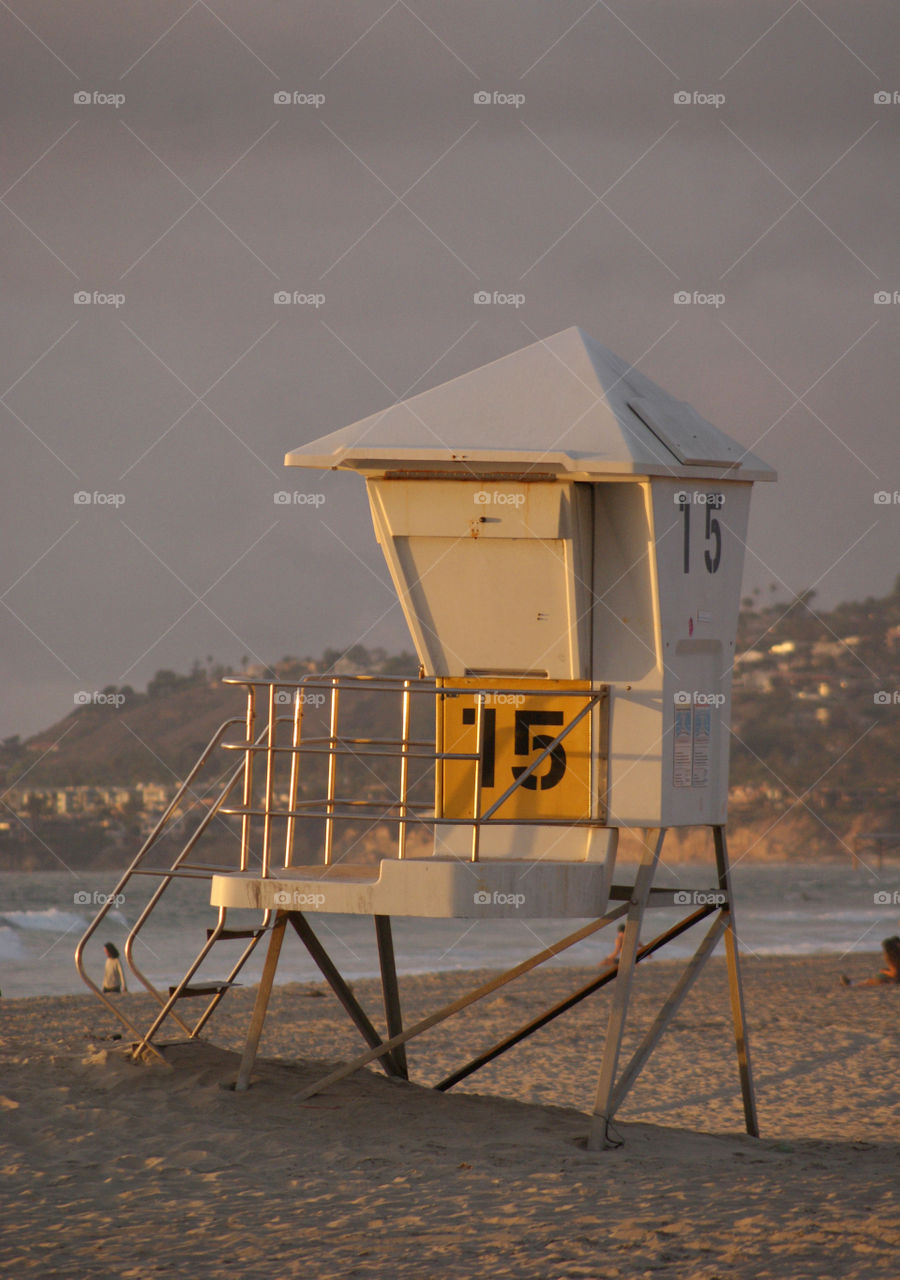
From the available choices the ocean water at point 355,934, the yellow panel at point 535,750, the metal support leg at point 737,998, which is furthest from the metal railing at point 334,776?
the ocean water at point 355,934

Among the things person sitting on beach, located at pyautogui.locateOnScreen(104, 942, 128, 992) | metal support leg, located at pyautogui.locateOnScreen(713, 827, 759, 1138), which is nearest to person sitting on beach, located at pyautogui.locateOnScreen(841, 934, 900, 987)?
person sitting on beach, located at pyautogui.locateOnScreen(104, 942, 128, 992)

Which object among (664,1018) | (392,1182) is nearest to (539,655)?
(664,1018)

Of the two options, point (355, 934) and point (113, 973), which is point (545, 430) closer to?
point (113, 973)

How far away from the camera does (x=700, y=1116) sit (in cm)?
1333

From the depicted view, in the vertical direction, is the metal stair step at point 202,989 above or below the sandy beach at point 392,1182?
above

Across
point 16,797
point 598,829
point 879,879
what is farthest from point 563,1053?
point 16,797

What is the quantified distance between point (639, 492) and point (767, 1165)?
164 inches

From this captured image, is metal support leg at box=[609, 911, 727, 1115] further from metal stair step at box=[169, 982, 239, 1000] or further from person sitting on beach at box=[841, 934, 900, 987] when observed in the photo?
person sitting on beach at box=[841, 934, 900, 987]

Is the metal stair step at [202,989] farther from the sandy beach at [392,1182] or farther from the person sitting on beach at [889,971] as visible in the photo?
the person sitting on beach at [889,971]

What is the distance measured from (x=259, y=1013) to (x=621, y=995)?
7.59 feet

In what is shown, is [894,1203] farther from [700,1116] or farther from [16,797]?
[16,797]

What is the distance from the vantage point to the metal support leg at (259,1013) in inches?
397

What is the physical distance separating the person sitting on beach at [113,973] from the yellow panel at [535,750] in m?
11.6

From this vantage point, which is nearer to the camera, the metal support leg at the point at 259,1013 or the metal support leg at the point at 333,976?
the metal support leg at the point at 259,1013
